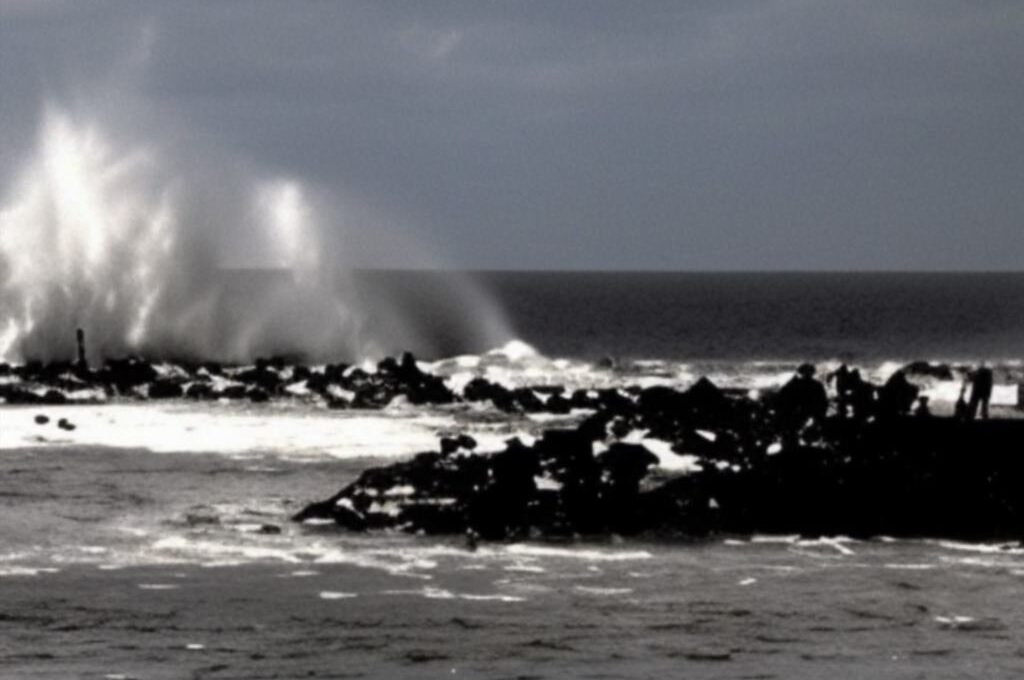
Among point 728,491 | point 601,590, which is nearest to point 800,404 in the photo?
point 728,491

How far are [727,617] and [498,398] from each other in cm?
2896

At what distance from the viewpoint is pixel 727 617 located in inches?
780

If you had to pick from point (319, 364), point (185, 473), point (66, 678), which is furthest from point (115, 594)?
point (319, 364)

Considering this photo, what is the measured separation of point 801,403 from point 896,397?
1.32m

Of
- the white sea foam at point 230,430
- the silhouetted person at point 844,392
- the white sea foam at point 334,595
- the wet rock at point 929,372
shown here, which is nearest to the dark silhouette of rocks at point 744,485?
the silhouetted person at point 844,392

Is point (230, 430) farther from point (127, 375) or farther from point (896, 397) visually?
point (896, 397)

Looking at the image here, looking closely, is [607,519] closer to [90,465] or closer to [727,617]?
[727,617]

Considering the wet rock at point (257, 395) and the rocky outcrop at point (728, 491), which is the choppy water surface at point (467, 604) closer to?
the rocky outcrop at point (728, 491)

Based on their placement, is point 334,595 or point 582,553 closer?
point 334,595

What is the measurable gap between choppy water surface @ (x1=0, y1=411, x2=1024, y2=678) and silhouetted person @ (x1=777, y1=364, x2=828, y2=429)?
4782 mm

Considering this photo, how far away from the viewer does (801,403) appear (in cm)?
3023

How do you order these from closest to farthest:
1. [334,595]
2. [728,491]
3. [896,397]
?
[334,595], [728,491], [896,397]

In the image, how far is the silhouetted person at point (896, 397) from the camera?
1148 inches

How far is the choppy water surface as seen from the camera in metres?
17.6
